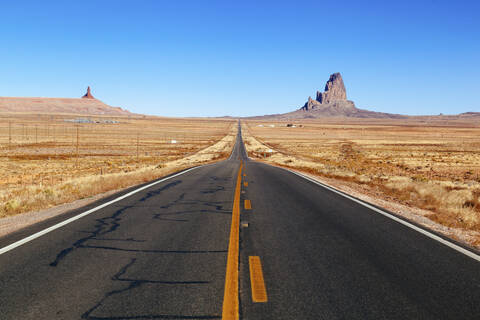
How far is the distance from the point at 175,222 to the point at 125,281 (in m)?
3.31

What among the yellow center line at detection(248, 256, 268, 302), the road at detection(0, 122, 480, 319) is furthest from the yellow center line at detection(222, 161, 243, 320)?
the yellow center line at detection(248, 256, 268, 302)

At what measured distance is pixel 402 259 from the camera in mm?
5301

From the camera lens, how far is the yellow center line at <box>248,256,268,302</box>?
12.8 feet

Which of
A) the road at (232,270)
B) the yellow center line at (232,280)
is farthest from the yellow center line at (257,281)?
the yellow center line at (232,280)

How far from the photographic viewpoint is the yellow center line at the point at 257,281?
3.90 m

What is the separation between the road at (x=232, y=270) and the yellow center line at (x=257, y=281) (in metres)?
0.01

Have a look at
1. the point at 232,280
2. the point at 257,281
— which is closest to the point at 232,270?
the point at 232,280

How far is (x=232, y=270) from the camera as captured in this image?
184 inches

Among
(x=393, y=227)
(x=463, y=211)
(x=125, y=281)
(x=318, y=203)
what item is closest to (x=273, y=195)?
(x=318, y=203)

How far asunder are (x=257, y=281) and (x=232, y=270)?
47 centimetres

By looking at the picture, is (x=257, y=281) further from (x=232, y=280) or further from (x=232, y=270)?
(x=232, y=270)

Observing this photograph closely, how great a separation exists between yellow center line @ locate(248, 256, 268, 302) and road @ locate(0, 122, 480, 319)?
0.01 metres

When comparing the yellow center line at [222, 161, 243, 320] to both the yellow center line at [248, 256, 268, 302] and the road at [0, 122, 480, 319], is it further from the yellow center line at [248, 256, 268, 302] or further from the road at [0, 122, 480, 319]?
the yellow center line at [248, 256, 268, 302]

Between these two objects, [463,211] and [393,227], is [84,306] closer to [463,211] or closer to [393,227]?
[393,227]
